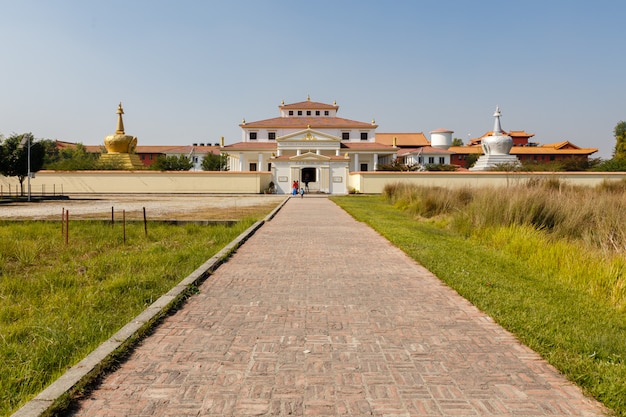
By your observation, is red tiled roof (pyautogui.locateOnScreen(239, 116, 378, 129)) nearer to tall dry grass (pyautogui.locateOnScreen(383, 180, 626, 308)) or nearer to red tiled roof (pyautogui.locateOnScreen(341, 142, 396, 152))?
red tiled roof (pyautogui.locateOnScreen(341, 142, 396, 152))

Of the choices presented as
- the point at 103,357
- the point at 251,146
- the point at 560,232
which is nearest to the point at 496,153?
the point at 251,146

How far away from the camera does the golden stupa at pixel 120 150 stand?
163 ft

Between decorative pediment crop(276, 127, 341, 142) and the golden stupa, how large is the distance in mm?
17522

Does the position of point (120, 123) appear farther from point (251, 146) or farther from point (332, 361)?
point (332, 361)

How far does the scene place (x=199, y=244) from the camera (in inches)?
412

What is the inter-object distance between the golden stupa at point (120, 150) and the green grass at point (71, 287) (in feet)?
130

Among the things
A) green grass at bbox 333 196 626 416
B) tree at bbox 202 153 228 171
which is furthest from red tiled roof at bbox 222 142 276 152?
green grass at bbox 333 196 626 416

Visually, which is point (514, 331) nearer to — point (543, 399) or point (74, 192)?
point (543, 399)

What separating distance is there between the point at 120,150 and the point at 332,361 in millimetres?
54882

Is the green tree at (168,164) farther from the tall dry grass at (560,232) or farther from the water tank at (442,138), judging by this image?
the water tank at (442,138)

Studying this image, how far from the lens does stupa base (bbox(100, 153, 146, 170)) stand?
49.3 metres

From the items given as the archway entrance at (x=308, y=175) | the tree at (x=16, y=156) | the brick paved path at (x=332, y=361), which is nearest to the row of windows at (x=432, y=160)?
the archway entrance at (x=308, y=175)

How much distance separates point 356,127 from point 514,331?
60.5 m

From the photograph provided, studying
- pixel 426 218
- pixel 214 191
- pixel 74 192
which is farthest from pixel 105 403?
pixel 74 192
